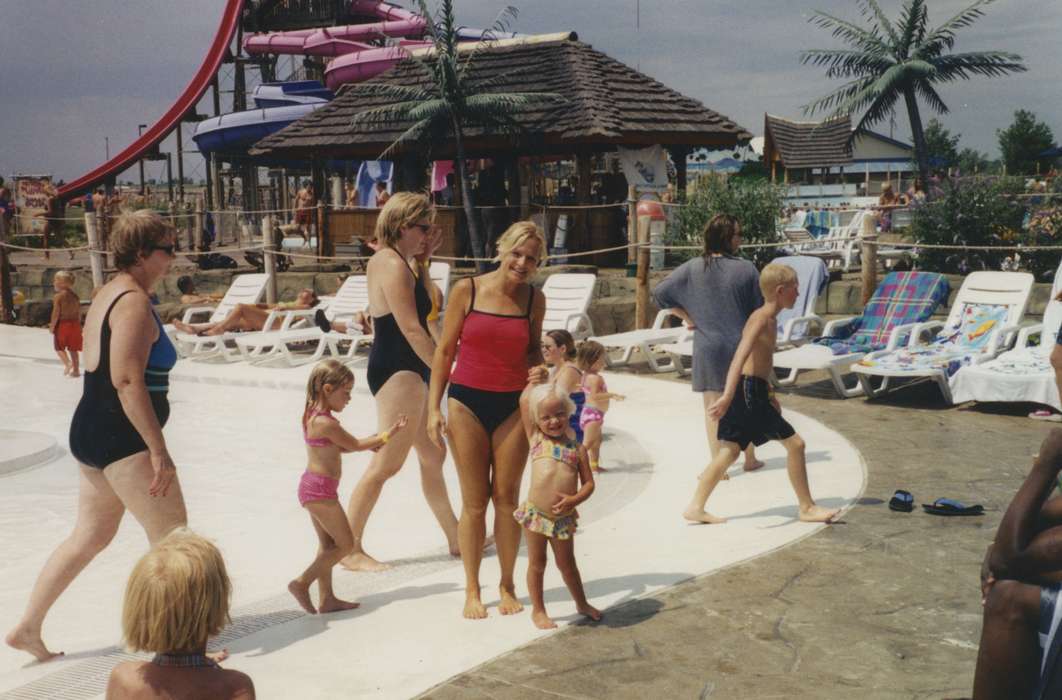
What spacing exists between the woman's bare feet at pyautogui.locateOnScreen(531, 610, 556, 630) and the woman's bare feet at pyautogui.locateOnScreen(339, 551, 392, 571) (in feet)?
4.05

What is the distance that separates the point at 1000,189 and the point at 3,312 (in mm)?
16869

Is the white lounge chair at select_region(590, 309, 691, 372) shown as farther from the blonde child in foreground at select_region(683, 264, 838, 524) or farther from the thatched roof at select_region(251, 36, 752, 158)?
the thatched roof at select_region(251, 36, 752, 158)

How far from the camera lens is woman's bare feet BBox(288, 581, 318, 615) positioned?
4809 millimetres

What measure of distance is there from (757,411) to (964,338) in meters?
5.46

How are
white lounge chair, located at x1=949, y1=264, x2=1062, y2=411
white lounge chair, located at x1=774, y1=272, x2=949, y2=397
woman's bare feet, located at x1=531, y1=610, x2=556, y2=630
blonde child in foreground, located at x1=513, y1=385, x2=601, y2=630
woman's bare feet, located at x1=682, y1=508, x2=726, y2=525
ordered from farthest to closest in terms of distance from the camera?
white lounge chair, located at x1=774, y1=272, x2=949, y2=397, white lounge chair, located at x1=949, y1=264, x2=1062, y2=411, woman's bare feet, located at x1=682, y1=508, x2=726, y2=525, woman's bare feet, located at x1=531, y1=610, x2=556, y2=630, blonde child in foreground, located at x1=513, y1=385, x2=601, y2=630

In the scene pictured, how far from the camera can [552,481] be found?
4.48 metres

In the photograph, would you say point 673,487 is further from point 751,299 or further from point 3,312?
point 3,312

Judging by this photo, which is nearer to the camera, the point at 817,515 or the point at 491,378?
the point at 491,378

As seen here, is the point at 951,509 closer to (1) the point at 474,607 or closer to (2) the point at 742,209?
(1) the point at 474,607

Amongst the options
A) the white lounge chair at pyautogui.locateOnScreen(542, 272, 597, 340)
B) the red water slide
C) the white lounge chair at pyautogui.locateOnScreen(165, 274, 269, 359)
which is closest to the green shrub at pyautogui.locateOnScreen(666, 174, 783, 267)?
the white lounge chair at pyautogui.locateOnScreen(542, 272, 597, 340)

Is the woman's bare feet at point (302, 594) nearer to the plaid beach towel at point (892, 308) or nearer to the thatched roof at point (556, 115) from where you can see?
the plaid beach towel at point (892, 308)

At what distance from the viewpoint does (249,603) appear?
17.2 ft

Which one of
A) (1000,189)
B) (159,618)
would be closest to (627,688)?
(159,618)

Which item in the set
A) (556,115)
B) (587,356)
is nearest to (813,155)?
(556,115)
